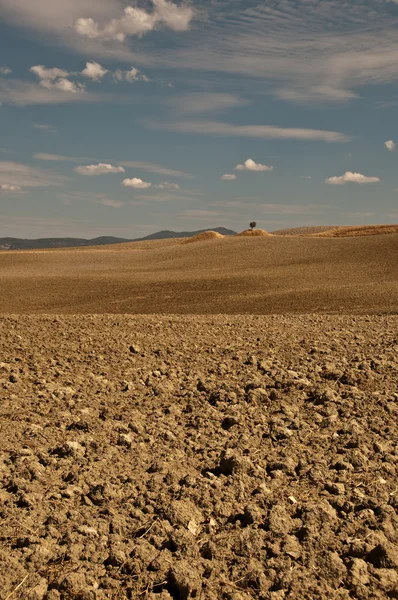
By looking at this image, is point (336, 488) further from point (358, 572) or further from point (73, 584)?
point (73, 584)

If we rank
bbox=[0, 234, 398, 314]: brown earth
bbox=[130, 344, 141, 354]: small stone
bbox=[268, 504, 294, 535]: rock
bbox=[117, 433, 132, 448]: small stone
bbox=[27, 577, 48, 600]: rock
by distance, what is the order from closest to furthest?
bbox=[27, 577, 48, 600]: rock → bbox=[268, 504, 294, 535]: rock → bbox=[117, 433, 132, 448]: small stone → bbox=[130, 344, 141, 354]: small stone → bbox=[0, 234, 398, 314]: brown earth

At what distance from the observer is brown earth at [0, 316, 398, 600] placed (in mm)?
3547

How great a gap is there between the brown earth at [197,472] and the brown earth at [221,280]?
10378 millimetres

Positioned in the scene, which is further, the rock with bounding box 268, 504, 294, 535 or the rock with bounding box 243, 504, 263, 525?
the rock with bounding box 243, 504, 263, 525

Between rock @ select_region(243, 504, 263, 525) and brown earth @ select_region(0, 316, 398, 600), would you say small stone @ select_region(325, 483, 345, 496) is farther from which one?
rock @ select_region(243, 504, 263, 525)

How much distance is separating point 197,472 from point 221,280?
21079 millimetres

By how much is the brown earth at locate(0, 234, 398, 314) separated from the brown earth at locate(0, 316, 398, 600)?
1038cm

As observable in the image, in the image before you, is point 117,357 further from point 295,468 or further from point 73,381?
point 295,468

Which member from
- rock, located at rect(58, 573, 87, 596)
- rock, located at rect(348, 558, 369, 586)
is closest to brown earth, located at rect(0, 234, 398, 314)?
rock, located at rect(348, 558, 369, 586)

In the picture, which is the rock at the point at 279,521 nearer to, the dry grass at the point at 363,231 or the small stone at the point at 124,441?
the small stone at the point at 124,441

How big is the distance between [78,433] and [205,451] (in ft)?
3.85

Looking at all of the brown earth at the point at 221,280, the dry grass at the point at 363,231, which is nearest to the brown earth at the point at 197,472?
the brown earth at the point at 221,280

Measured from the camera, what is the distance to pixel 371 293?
20.3 metres

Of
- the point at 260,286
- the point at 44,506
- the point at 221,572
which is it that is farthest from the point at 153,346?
the point at 260,286
